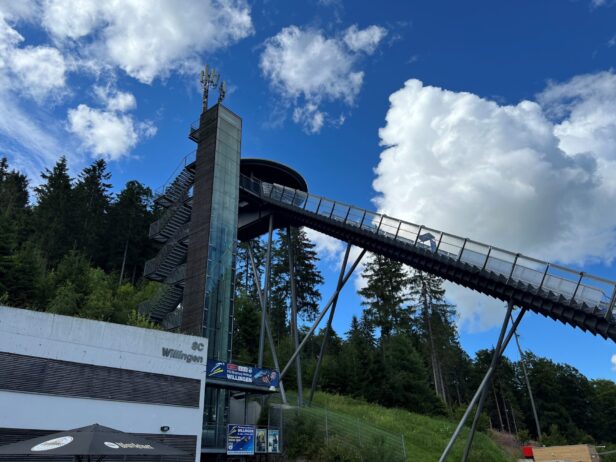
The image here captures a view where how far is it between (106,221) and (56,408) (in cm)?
4522

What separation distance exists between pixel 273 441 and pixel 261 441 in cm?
68

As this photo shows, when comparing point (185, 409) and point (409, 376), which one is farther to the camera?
point (409, 376)

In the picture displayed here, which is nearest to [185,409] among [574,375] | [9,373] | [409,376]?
[9,373]

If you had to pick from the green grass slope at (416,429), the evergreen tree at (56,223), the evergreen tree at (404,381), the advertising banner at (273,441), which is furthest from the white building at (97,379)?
the evergreen tree at (56,223)

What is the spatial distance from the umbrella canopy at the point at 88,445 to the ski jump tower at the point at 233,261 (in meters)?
10.6

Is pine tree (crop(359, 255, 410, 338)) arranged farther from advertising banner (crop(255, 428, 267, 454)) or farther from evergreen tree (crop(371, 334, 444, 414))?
advertising banner (crop(255, 428, 267, 454))

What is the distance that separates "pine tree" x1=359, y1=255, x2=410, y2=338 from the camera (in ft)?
189

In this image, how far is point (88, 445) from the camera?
10.3 meters

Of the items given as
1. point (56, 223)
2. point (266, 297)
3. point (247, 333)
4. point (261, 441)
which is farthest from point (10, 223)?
point (261, 441)

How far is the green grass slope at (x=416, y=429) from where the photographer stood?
30638 mm

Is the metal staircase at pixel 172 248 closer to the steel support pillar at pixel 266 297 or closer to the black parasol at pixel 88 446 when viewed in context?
the steel support pillar at pixel 266 297

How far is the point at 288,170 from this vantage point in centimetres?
3441

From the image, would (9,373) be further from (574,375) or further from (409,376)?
(574,375)

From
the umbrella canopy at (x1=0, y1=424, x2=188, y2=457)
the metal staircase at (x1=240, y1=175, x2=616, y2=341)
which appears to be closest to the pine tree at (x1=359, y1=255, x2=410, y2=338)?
the metal staircase at (x1=240, y1=175, x2=616, y2=341)
